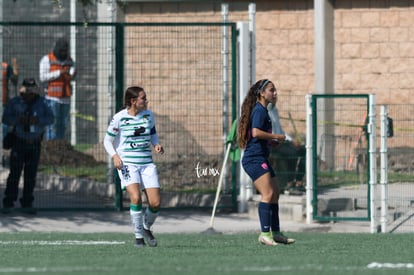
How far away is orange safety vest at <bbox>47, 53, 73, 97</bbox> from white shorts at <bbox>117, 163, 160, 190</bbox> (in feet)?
25.2

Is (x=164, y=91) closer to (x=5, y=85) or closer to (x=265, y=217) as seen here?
(x=5, y=85)

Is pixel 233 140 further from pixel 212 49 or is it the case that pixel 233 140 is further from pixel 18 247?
pixel 18 247

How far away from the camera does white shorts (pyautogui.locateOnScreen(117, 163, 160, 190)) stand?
14.9m

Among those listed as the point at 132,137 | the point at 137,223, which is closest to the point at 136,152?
the point at 132,137

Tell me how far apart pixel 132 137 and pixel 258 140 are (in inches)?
53.2

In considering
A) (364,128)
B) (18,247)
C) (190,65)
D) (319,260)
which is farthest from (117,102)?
(319,260)

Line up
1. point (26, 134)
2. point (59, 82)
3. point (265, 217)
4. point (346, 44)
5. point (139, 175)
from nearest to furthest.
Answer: point (139, 175)
point (265, 217)
point (26, 134)
point (59, 82)
point (346, 44)

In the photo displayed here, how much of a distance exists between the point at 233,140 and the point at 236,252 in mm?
5631

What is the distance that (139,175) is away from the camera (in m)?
15.0

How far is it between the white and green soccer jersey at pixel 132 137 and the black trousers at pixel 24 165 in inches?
219

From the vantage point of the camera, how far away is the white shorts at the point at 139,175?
586 inches

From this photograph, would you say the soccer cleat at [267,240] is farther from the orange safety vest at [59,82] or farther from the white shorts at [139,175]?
the orange safety vest at [59,82]

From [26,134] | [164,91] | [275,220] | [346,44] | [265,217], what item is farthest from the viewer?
[346,44]

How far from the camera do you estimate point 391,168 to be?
19.6m
